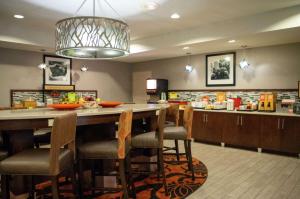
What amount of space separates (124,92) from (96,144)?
559 cm

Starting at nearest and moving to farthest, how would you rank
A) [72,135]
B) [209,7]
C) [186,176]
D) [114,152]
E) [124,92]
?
[72,135], [114,152], [186,176], [209,7], [124,92]

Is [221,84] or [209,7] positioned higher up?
[209,7]

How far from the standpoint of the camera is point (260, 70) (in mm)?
5297

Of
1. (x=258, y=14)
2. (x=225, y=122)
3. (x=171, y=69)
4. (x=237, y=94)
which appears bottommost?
(x=225, y=122)

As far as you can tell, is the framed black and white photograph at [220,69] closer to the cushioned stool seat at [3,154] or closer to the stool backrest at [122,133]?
the stool backrest at [122,133]

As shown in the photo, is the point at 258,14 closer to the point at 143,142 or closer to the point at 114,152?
the point at 143,142

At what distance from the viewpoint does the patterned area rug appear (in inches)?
107

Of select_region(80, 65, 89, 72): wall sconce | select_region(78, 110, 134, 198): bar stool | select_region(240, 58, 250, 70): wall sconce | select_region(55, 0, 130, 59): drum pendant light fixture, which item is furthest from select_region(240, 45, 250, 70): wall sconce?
select_region(80, 65, 89, 72): wall sconce

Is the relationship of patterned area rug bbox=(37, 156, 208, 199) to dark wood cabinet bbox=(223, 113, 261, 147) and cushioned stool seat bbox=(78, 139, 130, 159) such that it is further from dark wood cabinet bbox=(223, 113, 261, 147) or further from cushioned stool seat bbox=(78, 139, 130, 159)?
dark wood cabinet bbox=(223, 113, 261, 147)

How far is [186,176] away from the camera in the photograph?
334cm

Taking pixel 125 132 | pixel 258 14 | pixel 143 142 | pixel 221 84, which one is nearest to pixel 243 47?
pixel 221 84

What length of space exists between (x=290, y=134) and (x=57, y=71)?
5.58 metres

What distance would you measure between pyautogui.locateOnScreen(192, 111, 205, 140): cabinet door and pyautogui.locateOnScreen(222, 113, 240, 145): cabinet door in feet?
1.76

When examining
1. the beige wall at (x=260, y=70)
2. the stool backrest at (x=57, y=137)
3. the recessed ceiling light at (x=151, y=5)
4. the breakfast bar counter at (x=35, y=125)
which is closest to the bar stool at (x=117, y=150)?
the breakfast bar counter at (x=35, y=125)
